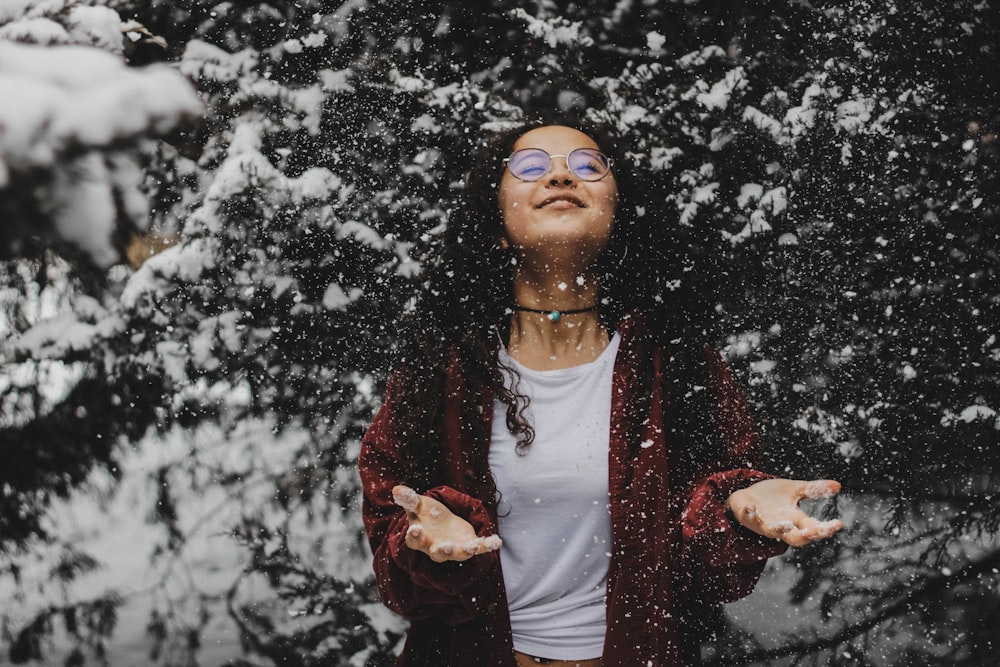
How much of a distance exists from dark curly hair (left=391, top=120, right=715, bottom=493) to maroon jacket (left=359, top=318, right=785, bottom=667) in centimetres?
3

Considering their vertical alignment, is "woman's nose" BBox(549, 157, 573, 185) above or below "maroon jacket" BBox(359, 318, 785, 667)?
above

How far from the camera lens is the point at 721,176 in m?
2.23

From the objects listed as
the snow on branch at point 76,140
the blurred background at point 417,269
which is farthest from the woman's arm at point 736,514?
the snow on branch at point 76,140

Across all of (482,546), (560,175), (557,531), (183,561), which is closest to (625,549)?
(557,531)

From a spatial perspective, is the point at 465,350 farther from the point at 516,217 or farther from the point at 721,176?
the point at 721,176

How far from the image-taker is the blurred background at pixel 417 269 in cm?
209

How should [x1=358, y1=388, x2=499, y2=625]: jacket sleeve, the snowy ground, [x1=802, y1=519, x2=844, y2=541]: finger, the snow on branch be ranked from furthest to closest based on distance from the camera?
the snowy ground, [x1=358, y1=388, x2=499, y2=625]: jacket sleeve, [x1=802, y1=519, x2=844, y2=541]: finger, the snow on branch

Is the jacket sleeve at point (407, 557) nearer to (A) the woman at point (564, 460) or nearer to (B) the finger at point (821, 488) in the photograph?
(A) the woman at point (564, 460)

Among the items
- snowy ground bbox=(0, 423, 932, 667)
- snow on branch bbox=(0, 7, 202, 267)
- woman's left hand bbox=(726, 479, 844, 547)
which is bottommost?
snowy ground bbox=(0, 423, 932, 667)

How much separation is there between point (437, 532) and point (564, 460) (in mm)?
354

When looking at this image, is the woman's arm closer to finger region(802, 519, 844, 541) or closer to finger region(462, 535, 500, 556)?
finger region(802, 519, 844, 541)

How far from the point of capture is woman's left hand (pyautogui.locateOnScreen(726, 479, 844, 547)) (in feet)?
3.46

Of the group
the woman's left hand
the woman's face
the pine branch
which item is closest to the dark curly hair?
the woman's face

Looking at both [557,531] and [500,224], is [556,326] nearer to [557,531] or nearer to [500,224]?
[500,224]
